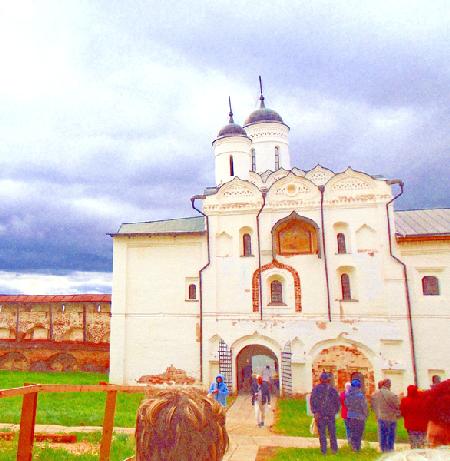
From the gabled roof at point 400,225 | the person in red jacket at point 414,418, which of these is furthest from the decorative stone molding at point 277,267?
the person in red jacket at point 414,418

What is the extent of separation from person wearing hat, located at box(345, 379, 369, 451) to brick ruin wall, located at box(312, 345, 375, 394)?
7.16m

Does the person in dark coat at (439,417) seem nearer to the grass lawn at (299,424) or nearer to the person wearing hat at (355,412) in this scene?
the person wearing hat at (355,412)

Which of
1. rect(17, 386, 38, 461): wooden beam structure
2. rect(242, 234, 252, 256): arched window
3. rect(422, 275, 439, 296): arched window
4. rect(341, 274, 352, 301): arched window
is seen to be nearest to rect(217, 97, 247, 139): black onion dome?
rect(242, 234, 252, 256): arched window

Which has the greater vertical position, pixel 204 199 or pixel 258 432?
pixel 204 199

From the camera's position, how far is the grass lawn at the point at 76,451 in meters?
7.25

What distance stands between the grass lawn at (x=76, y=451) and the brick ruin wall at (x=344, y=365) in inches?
352

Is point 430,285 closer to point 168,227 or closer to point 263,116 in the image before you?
point 168,227

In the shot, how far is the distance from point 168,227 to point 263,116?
1060 centimetres

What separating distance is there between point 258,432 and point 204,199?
10.1 metres

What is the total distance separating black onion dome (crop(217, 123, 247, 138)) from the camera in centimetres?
2238

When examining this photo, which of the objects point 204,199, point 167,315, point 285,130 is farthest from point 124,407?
point 285,130

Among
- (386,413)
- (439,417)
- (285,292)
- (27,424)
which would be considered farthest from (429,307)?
(27,424)

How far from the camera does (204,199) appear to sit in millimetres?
18062

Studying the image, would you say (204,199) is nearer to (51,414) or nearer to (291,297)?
(291,297)
